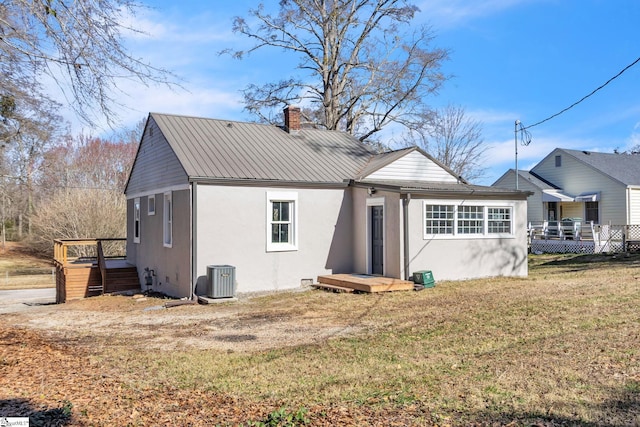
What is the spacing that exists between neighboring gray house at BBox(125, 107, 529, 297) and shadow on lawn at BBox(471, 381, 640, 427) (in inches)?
362

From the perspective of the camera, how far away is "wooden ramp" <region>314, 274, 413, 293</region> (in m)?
13.0

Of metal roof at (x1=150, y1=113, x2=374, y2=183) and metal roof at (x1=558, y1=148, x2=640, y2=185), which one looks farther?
metal roof at (x1=558, y1=148, x2=640, y2=185)

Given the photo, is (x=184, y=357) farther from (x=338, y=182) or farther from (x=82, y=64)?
(x=338, y=182)

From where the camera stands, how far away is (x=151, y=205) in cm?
1702

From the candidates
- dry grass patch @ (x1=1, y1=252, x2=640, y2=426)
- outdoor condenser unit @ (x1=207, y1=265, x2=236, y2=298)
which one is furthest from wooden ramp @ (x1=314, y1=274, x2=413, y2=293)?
outdoor condenser unit @ (x1=207, y1=265, x2=236, y2=298)

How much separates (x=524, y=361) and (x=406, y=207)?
7.85m

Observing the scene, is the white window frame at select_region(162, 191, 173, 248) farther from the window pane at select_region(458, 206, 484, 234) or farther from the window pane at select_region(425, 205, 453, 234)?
the window pane at select_region(458, 206, 484, 234)

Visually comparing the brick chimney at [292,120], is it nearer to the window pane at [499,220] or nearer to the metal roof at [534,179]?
the window pane at [499,220]

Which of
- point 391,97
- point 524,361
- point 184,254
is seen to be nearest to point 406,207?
point 184,254

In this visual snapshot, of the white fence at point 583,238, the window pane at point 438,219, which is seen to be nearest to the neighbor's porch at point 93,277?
the window pane at point 438,219

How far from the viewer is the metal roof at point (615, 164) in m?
28.9

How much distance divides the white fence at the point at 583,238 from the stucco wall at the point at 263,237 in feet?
41.7

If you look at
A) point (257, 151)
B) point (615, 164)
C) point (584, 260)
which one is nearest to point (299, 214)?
point (257, 151)

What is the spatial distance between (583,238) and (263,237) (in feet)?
52.6
